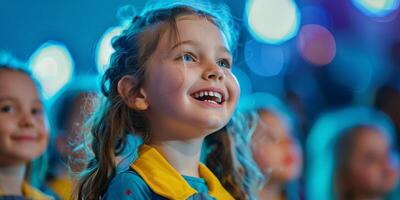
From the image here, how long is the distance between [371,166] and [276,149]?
0.35m

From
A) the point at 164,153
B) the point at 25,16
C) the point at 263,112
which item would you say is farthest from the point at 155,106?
the point at 25,16

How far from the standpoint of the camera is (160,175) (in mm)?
1403

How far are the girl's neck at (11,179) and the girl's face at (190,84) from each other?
2.10 ft

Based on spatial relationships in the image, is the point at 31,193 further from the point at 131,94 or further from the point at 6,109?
the point at 131,94

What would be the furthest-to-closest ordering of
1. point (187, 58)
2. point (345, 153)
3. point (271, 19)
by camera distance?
point (271, 19) < point (345, 153) < point (187, 58)

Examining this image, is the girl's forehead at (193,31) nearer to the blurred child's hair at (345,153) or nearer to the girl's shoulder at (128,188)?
the girl's shoulder at (128,188)

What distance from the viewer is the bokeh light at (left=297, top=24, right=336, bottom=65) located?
205 inches

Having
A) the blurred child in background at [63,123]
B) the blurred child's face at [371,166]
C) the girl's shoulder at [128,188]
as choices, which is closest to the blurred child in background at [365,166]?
the blurred child's face at [371,166]

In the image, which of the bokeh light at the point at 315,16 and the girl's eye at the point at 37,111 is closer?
the girl's eye at the point at 37,111

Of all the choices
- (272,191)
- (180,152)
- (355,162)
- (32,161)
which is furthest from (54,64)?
(180,152)

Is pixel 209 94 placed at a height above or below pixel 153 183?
above

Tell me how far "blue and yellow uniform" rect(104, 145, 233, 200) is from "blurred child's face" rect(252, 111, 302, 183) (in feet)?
2.75

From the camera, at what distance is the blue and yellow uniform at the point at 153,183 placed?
136cm

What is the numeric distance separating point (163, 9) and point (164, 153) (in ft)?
1.07
